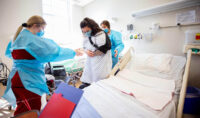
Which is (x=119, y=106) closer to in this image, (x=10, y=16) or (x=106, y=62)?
(x=106, y=62)

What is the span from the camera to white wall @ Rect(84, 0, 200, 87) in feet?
5.93

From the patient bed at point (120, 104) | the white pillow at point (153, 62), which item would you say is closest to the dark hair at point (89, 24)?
the patient bed at point (120, 104)


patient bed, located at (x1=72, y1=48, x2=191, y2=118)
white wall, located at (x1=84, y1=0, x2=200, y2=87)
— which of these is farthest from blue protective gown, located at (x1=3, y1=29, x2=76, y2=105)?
white wall, located at (x1=84, y1=0, x2=200, y2=87)

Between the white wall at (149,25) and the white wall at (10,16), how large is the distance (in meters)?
2.06

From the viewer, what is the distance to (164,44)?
204cm

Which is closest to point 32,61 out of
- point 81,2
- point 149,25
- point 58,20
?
point 149,25

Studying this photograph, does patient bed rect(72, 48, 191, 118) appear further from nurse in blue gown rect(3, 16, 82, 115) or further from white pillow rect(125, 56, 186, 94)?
nurse in blue gown rect(3, 16, 82, 115)

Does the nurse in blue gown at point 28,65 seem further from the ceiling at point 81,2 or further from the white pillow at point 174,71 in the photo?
the ceiling at point 81,2

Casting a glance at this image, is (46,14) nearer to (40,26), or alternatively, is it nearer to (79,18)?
(79,18)

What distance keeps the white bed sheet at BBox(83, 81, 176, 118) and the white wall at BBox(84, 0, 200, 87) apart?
125 cm

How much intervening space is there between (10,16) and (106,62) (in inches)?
102

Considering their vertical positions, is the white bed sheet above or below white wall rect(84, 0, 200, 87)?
below

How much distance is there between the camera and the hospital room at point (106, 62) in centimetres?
92

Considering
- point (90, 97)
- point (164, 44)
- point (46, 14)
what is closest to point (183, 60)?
point (164, 44)
